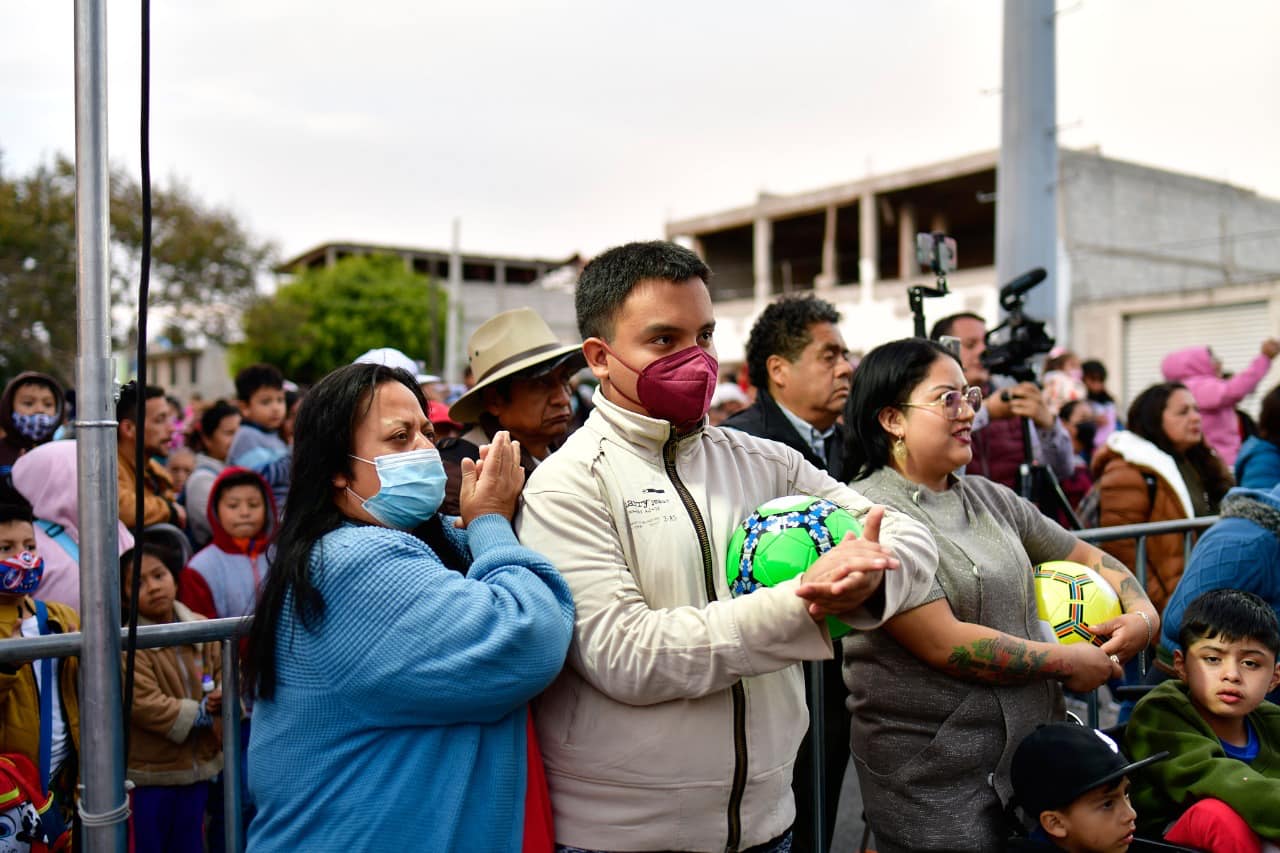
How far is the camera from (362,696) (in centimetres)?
193

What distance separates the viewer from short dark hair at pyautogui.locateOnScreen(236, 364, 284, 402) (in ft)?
22.1

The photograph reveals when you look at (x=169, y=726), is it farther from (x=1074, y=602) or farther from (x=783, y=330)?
(x=1074, y=602)

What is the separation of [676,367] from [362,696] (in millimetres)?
897

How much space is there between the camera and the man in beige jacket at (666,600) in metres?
1.95

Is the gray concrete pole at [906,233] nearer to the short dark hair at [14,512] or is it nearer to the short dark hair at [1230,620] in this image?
the short dark hair at [1230,620]

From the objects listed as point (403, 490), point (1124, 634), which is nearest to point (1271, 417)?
point (1124, 634)

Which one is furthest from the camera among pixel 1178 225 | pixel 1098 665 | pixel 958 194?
pixel 958 194

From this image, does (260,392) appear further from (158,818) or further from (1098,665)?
(1098,665)

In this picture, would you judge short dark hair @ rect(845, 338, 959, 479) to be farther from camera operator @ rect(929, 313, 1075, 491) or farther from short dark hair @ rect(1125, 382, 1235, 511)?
short dark hair @ rect(1125, 382, 1235, 511)

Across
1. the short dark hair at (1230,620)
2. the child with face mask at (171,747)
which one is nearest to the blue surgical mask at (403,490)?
the child with face mask at (171,747)

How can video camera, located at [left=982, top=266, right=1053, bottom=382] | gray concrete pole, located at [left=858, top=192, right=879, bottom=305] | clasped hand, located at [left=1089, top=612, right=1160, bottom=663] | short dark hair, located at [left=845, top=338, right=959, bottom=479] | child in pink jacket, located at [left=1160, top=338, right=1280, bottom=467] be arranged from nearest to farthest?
clasped hand, located at [left=1089, top=612, right=1160, bottom=663] → short dark hair, located at [left=845, top=338, right=959, bottom=479] → video camera, located at [left=982, top=266, right=1053, bottom=382] → child in pink jacket, located at [left=1160, top=338, right=1280, bottom=467] → gray concrete pole, located at [left=858, top=192, right=879, bottom=305]

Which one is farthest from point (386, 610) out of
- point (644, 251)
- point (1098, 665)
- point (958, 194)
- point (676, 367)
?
A: point (958, 194)

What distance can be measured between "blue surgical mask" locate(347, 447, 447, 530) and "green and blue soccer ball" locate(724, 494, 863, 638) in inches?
25.5

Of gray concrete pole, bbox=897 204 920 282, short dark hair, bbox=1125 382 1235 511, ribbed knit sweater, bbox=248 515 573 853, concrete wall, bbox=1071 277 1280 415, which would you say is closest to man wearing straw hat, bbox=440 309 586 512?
ribbed knit sweater, bbox=248 515 573 853
